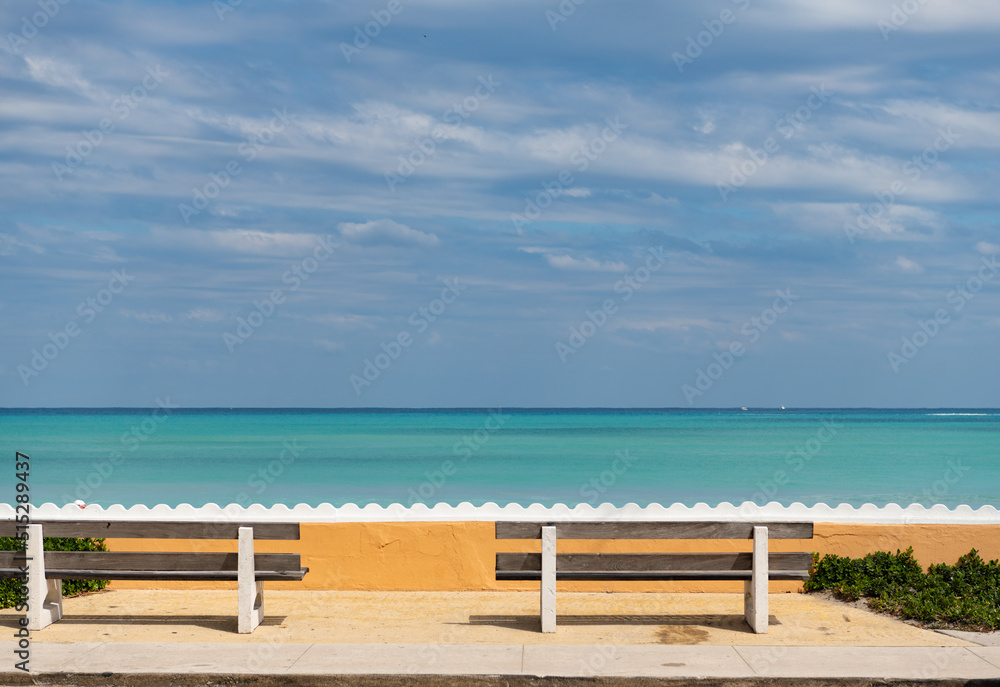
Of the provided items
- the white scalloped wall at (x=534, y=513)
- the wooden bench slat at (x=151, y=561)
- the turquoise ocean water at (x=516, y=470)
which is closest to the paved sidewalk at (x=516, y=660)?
the wooden bench slat at (x=151, y=561)

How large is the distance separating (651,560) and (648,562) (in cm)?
3

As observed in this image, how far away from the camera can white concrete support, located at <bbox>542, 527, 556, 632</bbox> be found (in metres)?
7.26

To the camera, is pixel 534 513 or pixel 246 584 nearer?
pixel 246 584

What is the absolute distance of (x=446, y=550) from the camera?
9.41 m

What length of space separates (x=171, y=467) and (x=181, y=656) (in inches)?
1528

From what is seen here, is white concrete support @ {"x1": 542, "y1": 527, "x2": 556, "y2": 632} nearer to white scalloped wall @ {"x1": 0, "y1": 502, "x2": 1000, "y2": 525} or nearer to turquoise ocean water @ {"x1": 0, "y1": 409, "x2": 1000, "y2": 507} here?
white scalloped wall @ {"x1": 0, "y1": 502, "x2": 1000, "y2": 525}

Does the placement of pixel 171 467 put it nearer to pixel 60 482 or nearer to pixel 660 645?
pixel 60 482

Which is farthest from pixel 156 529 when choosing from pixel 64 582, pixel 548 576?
pixel 548 576

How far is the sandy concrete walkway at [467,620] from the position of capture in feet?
23.5

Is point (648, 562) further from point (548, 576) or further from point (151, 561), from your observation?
point (151, 561)

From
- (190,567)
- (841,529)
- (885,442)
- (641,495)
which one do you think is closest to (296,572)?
(190,567)

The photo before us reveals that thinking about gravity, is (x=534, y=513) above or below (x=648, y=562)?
above

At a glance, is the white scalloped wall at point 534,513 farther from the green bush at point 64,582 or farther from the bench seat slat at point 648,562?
the bench seat slat at point 648,562

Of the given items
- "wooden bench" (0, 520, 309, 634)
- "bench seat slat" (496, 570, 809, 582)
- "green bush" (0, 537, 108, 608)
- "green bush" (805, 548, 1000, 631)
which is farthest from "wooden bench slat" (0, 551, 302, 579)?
"green bush" (805, 548, 1000, 631)
